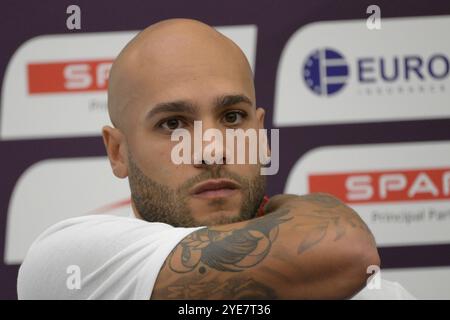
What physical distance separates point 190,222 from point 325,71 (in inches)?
54.3

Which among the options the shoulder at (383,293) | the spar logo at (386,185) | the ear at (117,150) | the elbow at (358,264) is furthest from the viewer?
the spar logo at (386,185)

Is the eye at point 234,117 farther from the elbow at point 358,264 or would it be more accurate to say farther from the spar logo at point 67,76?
the spar logo at point 67,76

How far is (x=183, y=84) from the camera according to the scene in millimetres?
1469

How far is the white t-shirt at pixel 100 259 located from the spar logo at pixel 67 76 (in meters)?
1.32

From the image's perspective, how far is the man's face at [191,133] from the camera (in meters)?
1.43

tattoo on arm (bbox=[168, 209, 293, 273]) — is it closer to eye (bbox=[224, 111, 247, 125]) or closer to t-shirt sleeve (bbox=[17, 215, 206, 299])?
t-shirt sleeve (bbox=[17, 215, 206, 299])

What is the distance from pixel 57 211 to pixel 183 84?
1.29 metres

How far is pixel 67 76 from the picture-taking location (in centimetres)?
262

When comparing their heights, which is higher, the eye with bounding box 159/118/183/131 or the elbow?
the eye with bounding box 159/118/183/131

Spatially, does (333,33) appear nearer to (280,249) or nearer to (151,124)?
(151,124)

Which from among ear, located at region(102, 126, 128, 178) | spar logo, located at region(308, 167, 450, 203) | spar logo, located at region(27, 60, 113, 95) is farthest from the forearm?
spar logo, located at region(27, 60, 113, 95)

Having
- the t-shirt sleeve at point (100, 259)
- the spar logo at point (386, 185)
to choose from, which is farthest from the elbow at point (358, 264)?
the spar logo at point (386, 185)

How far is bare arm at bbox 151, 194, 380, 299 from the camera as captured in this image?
1137 mm

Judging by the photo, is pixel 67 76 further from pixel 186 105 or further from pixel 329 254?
pixel 329 254
